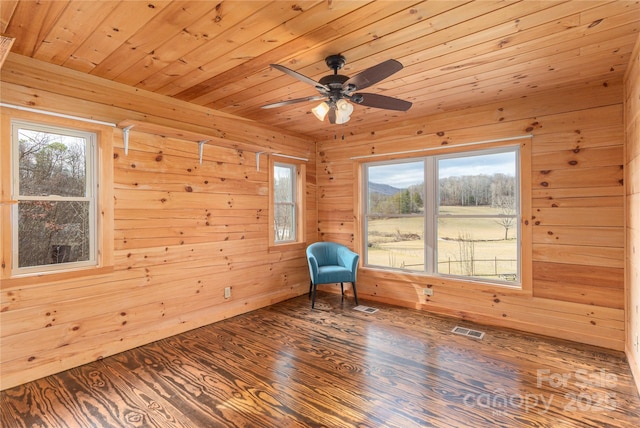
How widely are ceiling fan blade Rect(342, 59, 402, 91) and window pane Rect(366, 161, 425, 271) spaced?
2.38m

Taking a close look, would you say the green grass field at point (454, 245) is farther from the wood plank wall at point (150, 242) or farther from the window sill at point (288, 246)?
the wood plank wall at point (150, 242)

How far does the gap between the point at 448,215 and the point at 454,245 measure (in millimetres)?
388

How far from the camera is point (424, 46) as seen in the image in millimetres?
2338

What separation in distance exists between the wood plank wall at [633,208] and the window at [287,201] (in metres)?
3.70

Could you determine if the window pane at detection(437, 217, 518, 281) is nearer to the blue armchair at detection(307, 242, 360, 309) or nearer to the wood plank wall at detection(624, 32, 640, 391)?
the wood plank wall at detection(624, 32, 640, 391)

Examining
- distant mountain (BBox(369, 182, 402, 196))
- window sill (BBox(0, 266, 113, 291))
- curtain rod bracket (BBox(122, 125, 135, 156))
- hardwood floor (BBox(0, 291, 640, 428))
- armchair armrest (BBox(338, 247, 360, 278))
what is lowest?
hardwood floor (BBox(0, 291, 640, 428))

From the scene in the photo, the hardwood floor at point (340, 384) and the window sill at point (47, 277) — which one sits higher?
the window sill at point (47, 277)

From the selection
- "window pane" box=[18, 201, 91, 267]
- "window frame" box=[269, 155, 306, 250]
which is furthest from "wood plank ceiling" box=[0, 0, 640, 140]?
"window frame" box=[269, 155, 306, 250]

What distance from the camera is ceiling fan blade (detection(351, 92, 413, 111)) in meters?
2.46

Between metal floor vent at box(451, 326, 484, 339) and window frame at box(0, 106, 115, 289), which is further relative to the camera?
metal floor vent at box(451, 326, 484, 339)

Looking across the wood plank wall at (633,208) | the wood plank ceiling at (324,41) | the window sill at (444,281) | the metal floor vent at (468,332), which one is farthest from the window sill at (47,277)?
the wood plank wall at (633,208)

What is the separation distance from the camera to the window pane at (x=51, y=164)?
257 cm

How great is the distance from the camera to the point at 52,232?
8.85 feet

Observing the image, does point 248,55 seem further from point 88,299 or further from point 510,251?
point 510,251
